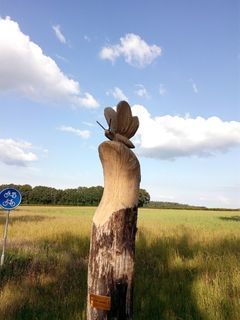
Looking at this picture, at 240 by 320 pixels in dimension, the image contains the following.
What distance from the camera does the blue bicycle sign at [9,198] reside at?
10.4 m

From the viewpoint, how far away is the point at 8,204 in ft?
34.1

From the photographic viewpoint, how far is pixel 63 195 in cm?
10738

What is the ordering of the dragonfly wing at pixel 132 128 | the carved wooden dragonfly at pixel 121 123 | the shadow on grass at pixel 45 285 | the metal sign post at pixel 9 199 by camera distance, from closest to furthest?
the carved wooden dragonfly at pixel 121 123 → the dragonfly wing at pixel 132 128 → the shadow on grass at pixel 45 285 → the metal sign post at pixel 9 199

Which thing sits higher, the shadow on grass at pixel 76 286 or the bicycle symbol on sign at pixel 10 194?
the bicycle symbol on sign at pixel 10 194

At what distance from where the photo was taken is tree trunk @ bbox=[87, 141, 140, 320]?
3.69 metres

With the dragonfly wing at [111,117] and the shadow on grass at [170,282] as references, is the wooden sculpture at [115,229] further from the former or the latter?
the shadow on grass at [170,282]

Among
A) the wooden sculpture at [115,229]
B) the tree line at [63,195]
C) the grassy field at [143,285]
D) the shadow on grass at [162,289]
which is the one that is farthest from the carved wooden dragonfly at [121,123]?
the tree line at [63,195]

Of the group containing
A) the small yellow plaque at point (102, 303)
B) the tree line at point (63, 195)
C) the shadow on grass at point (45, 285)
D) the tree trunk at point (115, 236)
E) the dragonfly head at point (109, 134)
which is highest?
the tree line at point (63, 195)

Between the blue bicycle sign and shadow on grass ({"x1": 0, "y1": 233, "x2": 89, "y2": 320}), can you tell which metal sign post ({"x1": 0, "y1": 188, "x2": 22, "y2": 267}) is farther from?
shadow on grass ({"x1": 0, "y1": 233, "x2": 89, "y2": 320})

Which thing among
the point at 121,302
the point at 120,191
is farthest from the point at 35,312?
the point at 120,191

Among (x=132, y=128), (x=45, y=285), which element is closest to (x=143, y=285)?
(x=45, y=285)

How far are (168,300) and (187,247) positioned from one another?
21.1ft

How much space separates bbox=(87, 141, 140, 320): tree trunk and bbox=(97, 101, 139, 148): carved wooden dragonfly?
0.50 ft

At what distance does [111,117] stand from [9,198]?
7.17 m
